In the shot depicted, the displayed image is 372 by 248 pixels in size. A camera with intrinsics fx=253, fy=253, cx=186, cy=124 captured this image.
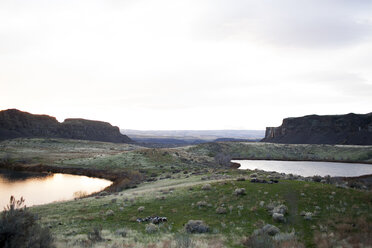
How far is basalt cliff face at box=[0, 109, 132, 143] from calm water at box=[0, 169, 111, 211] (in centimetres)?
9866

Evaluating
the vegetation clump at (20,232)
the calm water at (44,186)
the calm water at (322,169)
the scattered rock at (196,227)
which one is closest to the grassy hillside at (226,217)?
the scattered rock at (196,227)

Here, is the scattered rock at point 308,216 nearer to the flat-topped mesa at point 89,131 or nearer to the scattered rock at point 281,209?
the scattered rock at point 281,209

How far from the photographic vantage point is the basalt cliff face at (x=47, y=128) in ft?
457

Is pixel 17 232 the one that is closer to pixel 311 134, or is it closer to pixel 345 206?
pixel 345 206

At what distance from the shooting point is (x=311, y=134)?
14288cm

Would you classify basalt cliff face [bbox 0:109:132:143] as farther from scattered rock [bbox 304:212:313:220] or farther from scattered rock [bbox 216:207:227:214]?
scattered rock [bbox 304:212:313:220]

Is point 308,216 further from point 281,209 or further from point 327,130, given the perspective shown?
point 327,130

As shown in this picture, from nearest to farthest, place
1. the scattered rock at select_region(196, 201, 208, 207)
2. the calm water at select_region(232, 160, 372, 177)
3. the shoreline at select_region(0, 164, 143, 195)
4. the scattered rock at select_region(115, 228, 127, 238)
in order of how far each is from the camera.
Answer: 1. the scattered rock at select_region(115, 228, 127, 238)
2. the scattered rock at select_region(196, 201, 208, 207)
3. the shoreline at select_region(0, 164, 143, 195)
4. the calm water at select_region(232, 160, 372, 177)

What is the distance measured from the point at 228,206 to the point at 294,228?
18.6 ft

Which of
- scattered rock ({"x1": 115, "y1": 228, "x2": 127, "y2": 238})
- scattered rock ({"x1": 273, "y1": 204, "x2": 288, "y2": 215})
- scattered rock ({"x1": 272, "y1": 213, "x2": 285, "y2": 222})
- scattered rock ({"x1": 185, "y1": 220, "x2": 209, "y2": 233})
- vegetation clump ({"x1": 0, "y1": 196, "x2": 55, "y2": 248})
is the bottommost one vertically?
scattered rock ({"x1": 115, "y1": 228, "x2": 127, "y2": 238})

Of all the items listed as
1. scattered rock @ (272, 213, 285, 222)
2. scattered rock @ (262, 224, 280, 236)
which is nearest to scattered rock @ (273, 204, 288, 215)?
scattered rock @ (272, 213, 285, 222)

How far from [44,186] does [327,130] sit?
14025 cm

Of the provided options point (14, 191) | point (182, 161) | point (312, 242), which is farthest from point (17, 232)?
point (182, 161)

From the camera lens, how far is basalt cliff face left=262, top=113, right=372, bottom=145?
12219 cm
